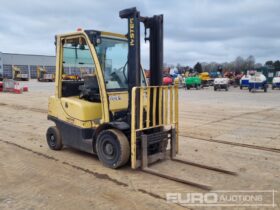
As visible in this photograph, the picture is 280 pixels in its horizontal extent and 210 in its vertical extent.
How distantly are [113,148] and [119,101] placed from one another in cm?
92

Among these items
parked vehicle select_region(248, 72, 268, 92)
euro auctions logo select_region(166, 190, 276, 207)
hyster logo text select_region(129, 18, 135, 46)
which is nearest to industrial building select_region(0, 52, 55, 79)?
parked vehicle select_region(248, 72, 268, 92)

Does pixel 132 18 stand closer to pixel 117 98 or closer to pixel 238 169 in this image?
pixel 117 98

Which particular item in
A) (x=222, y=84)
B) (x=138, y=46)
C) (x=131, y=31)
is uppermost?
(x=131, y=31)

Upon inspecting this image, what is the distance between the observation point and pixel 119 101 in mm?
5602

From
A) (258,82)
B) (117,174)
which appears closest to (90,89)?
(117,174)

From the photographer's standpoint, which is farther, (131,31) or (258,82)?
(258,82)

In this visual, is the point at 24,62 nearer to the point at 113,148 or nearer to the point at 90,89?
the point at 90,89

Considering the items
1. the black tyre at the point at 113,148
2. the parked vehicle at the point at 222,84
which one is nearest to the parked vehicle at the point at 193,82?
the parked vehicle at the point at 222,84

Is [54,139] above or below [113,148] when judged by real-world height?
below

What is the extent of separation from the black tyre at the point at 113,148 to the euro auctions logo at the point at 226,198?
1.16 metres

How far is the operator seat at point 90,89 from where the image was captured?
19.2 ft

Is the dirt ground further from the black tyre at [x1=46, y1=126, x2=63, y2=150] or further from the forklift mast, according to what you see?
the forklift mast

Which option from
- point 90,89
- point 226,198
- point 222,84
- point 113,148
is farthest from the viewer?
point 222,84

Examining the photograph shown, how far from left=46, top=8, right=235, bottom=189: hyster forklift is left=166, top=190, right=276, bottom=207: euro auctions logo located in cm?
28
